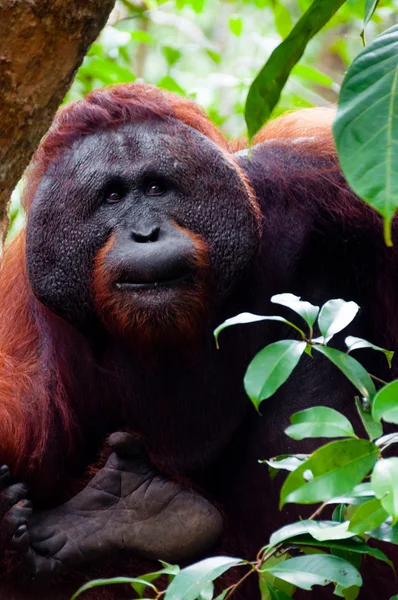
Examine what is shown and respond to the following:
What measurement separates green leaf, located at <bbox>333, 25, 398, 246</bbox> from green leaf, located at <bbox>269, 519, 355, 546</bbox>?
0.61m

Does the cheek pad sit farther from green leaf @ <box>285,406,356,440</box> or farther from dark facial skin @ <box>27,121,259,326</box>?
green leaf @ <box>285,406,356,440</box>

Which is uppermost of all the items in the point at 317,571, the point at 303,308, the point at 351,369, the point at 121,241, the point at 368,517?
the point at 121,241

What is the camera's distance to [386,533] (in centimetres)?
192

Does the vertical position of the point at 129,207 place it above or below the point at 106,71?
below

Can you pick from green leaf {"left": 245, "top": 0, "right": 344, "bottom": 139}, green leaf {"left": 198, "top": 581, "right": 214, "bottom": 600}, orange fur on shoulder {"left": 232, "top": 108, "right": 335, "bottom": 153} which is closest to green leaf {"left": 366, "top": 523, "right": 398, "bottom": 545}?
green leaf {"left": 198, "top": 581, "right": 214, "bottom": 600}

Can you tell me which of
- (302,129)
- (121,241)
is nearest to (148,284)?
(121,241)

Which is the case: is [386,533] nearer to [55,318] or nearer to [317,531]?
[317,531]

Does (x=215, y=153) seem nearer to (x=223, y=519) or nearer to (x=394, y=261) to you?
(x=394, y=261)

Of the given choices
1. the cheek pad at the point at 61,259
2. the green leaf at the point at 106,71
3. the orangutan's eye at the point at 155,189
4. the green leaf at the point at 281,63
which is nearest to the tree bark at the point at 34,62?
the cheek pad at the point at 61,259

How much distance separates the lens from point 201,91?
18.6 feet

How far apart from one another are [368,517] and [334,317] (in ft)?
1.46

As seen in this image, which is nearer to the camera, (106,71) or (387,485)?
(387,485)

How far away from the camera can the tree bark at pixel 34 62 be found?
2.53 m

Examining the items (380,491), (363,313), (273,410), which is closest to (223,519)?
(273,410)
